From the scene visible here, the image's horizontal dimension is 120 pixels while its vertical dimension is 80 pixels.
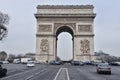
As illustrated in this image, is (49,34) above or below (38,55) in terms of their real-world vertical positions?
above

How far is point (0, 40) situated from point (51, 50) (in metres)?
16.3

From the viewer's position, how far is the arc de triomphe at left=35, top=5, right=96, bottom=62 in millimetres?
83250

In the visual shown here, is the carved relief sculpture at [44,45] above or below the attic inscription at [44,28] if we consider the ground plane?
below

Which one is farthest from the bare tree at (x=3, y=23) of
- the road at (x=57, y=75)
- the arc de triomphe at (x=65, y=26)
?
Answer: the road at (x=57, y=75)

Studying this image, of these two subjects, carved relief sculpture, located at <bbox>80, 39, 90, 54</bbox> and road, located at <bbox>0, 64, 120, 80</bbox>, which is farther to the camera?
carved relief sculpture, located at <bbox>80, 39, 90, 54</bbox>

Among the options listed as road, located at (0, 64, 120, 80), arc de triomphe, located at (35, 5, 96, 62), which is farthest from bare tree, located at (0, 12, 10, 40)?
road, located at (0, 64, 120, 80)

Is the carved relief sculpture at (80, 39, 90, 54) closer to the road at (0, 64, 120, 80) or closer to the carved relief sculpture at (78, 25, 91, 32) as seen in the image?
the carved relief sculpture at (78, 25, 91, 32)

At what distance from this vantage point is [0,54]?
157 m

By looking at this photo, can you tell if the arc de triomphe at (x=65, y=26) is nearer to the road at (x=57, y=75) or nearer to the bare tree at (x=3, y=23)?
the bare tree at (x=3, y=23)

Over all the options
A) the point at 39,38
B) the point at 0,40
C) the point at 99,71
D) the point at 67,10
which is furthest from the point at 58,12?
the point at 99,71

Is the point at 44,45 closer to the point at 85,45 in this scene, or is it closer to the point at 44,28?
the point at 44,28

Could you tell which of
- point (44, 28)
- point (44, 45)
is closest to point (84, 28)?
point (44, 28)

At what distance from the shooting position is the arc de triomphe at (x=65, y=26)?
273 feet

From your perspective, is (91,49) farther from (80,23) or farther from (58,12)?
(58,12)
